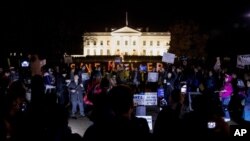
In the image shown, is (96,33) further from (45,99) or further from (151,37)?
(45,99)

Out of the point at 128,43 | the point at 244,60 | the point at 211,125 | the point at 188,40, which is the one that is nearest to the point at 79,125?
the point at 244,60

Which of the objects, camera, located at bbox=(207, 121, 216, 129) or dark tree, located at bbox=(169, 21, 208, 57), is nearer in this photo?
camera, located at bbox=(207, 121, 216, 129)

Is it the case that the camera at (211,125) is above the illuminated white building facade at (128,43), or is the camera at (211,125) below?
below

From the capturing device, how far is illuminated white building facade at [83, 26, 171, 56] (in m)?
131

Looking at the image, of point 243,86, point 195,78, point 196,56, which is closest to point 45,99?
point 243,86

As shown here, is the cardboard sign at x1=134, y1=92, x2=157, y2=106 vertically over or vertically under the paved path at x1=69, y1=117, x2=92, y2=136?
over

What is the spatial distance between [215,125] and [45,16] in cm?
3861

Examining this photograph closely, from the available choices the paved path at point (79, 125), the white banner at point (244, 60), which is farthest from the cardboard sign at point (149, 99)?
the white banner at point (244, 60)

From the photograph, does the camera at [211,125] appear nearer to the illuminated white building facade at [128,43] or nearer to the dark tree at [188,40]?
the dark tree at [188,40]

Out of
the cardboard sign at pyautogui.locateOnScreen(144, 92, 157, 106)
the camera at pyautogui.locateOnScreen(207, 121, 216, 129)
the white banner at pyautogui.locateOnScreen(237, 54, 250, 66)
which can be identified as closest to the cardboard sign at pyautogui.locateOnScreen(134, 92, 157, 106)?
the cardboard sign at pyautogui.locateOnScreen(144, 92, 157, 106)

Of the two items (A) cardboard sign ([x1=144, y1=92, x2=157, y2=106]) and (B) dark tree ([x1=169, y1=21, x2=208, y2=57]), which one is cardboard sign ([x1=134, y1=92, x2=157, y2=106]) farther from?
(B) dark tree ([x1=169, y1=21, x2=208, y2=57])

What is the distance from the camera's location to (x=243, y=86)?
1728 cm

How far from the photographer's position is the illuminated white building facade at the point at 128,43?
431 ft

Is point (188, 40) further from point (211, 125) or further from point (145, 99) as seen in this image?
point (211, 125)
